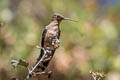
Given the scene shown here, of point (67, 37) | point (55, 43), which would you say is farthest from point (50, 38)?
point (67, 37)

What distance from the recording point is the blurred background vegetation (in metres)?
6.47

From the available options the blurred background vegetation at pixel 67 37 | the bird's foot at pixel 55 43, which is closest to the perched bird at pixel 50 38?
the bird's foot at pixel 55 43

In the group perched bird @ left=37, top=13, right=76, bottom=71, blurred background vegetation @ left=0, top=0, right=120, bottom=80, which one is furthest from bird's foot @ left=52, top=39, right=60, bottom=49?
blurred background vegetation @ left=0, top=0, right=120, bottom=80

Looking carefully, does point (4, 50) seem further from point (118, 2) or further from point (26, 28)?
point (118, 2)

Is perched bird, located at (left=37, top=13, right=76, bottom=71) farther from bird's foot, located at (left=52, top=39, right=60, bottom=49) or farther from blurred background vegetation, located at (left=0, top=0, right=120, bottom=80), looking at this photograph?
Result: blurred background vegetation, located at (left=0, top=0, right=120, bottom=80)

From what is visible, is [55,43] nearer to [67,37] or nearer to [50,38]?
[50,38]

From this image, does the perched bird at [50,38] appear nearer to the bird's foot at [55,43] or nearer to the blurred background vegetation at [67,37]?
the bird's foot at [55,43]

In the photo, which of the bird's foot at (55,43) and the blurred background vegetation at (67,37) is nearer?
the bird's foot at (55,43)

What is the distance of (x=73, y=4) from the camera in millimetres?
7242

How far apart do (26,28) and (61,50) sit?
65 centimetres

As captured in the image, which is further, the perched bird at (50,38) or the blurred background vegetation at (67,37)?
the blurred background vegetation at (67,37)

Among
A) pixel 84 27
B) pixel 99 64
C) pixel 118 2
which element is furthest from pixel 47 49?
pixel 118 2

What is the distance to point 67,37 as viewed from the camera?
6.81m

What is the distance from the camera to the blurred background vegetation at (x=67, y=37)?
6.47 metres
